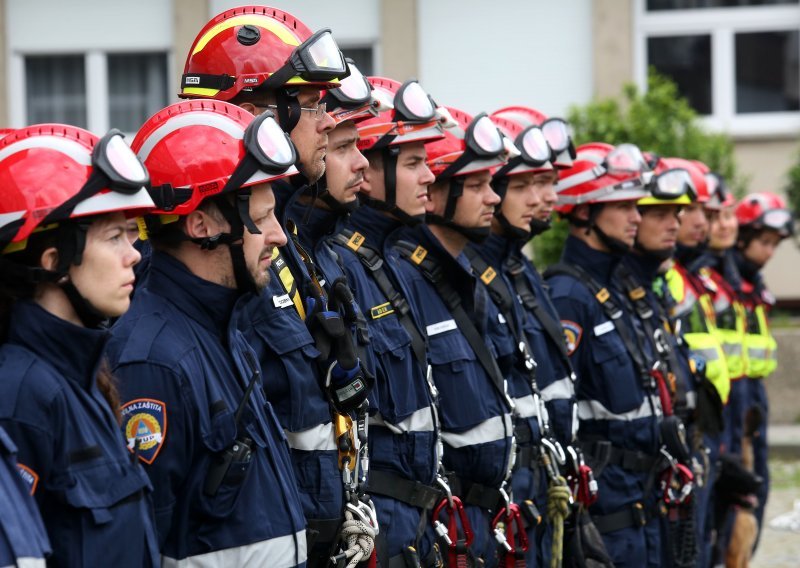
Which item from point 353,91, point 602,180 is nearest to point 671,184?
point 602,180

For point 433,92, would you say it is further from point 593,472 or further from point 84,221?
point 84,221

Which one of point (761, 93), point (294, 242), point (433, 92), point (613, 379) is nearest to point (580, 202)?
point (613, 379)

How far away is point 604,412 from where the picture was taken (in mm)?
7742

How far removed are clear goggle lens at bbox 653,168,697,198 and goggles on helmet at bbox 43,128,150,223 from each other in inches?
207

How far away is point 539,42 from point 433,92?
1.35 m

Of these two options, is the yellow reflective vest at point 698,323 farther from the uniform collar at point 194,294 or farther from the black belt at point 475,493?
the uniform collar at point 194,294

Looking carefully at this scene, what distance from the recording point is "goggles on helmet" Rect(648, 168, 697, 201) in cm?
855

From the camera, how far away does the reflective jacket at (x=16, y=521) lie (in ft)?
10.2

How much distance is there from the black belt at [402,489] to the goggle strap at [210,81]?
143cm

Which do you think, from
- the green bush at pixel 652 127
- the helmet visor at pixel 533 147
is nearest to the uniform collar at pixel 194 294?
the helmet visor at pixel 533 147

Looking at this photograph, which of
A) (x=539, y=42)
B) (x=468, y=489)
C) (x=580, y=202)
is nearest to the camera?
(x=468, y=489)

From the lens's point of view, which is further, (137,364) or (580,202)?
(580,202)

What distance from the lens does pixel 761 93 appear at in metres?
18.1

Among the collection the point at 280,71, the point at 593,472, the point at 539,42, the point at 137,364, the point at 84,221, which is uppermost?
the point at 539,42
